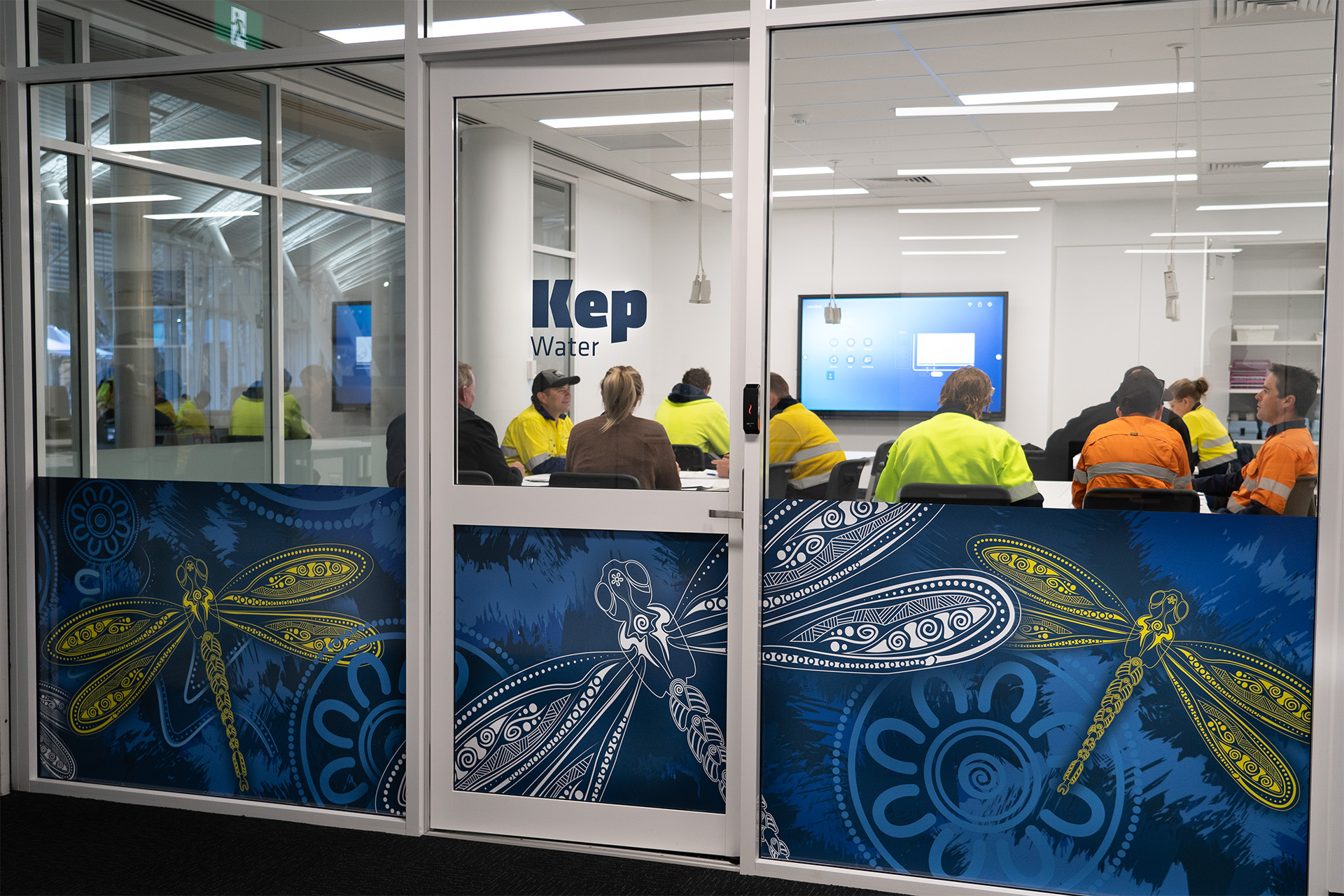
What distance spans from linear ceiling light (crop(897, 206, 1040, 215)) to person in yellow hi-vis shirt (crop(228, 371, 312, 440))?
1998 mm

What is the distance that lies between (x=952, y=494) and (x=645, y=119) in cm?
139

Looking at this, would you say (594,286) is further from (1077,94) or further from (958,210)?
(1077,94)

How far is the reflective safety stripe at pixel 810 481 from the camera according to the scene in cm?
292

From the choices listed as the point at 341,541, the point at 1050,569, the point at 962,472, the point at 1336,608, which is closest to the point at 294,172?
the point at 341,541

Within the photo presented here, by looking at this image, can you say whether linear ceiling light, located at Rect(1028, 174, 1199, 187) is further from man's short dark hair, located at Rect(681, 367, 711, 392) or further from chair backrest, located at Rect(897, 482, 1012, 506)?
man's short dark hair, located at Rect(681, 367, 711, 392)

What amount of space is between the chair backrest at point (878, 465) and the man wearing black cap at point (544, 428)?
90 cm

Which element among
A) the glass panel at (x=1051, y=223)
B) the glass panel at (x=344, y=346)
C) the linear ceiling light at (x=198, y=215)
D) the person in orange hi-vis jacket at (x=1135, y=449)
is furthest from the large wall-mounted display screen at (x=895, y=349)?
the linear ceiling light at (x=198, y=215)

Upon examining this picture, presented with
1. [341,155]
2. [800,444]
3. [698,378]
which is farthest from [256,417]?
[800,444]

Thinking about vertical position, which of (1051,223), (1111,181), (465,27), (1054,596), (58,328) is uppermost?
(465,27)

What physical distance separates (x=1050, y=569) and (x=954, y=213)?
979 millimetres

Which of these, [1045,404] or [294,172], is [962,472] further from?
[294,172]

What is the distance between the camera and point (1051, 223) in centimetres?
269

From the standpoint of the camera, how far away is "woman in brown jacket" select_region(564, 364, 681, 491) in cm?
306

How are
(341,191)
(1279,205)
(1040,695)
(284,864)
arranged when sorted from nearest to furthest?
(1279,205) < (1040,695) < (284,864) < (341,191)
